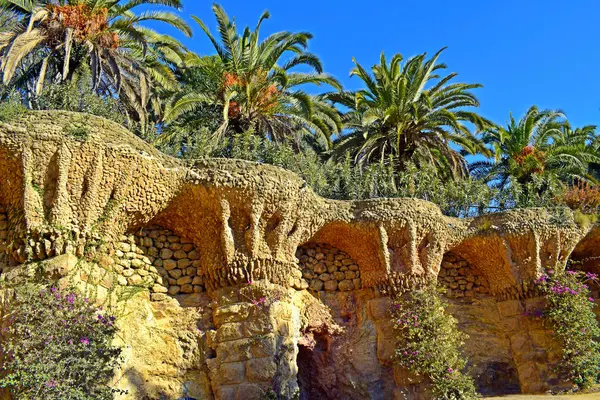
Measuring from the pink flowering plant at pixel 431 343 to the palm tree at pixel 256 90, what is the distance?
550 centimetres

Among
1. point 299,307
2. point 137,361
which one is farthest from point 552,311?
point 137,361

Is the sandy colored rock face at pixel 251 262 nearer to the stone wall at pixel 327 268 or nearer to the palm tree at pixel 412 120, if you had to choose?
the stone wall at pixel 327 268

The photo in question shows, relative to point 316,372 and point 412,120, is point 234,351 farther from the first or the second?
point 412,120

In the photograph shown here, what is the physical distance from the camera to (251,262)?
10.4m

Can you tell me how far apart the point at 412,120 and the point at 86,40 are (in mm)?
8793

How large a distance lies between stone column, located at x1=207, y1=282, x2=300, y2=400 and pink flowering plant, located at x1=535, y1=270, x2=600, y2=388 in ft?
19.4

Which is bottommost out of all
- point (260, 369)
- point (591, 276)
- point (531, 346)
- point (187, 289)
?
point (531, 346)

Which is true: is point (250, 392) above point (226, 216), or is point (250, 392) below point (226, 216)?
below

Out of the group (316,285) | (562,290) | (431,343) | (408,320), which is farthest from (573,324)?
(316,285)

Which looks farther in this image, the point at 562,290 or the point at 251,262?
the point at 562,290

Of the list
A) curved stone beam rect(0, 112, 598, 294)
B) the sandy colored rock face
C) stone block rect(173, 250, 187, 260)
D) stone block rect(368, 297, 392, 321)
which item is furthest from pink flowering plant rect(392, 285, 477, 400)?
stone block rect(173, 250, 187, 260)

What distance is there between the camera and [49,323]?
8.23 meters

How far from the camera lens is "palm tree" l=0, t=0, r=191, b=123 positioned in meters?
13.6

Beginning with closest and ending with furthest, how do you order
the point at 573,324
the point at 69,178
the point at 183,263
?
the point at 69,178, the point at 183,263, the point at 573,324
